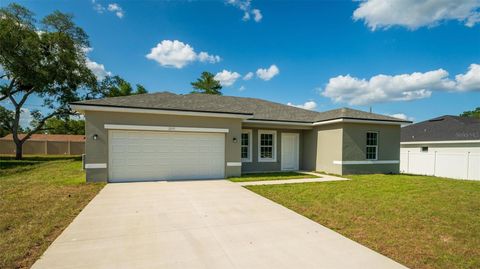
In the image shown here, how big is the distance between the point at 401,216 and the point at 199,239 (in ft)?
15.0

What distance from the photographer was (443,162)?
54.5 feet

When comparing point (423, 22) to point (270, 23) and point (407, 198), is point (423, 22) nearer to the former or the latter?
point (270, 23)

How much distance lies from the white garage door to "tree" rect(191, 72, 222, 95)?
2395 cm

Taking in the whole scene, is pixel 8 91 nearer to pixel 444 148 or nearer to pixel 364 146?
pixel 364 146

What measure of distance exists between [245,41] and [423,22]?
31.7 feet

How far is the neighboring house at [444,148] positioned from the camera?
15305 millimetres

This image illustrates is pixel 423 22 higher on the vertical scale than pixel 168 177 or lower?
higher

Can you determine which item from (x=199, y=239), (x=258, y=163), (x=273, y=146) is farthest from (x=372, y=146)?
(x=199, y=239)

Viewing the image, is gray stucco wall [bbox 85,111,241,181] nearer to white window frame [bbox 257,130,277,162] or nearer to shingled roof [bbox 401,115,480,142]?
white window frame [bbox 257,130,277,162]

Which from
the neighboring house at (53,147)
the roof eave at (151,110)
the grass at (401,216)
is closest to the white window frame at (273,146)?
the roof eave at (151,110)

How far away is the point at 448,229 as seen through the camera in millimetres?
4641

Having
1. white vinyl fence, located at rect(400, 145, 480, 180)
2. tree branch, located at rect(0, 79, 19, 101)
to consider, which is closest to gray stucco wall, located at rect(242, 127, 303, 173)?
white vinyl fence, located at rect(400, 145, 480, 180)

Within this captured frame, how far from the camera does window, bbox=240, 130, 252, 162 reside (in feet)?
42.4

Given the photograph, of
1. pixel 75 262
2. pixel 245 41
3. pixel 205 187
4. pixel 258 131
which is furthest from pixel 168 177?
pixel 245 41
